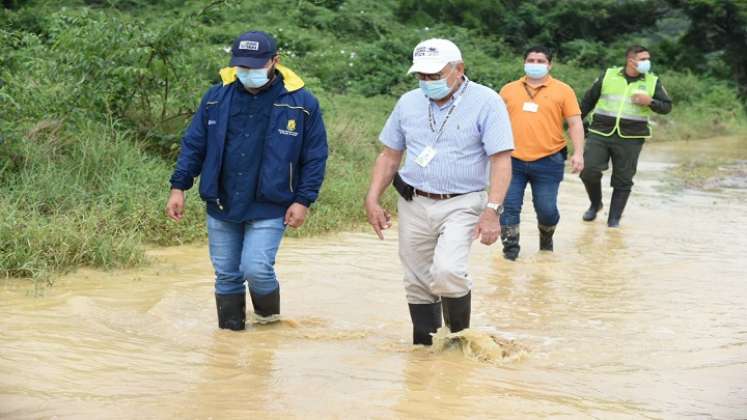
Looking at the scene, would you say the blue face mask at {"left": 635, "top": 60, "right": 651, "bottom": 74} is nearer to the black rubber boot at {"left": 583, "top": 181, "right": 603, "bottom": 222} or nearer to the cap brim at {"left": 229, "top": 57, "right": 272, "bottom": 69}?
the black rubber boot at {"left": 583, "top": 181, "right": 603, "bottom": 222}

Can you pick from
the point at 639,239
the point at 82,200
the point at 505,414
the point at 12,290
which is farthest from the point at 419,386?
the point at 639,239

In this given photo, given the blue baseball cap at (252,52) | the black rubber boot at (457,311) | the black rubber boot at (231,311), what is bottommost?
the black rubber boot at (231,311)

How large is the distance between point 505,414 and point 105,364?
78.0 inches

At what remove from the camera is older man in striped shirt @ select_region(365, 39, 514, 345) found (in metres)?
5.74

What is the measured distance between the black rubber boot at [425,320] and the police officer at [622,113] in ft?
16.5

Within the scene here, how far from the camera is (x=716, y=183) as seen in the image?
1591cm

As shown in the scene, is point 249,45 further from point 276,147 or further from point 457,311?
point 457,311

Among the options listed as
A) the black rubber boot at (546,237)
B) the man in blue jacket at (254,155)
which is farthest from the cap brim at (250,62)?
the black rubber boot at (546,237)

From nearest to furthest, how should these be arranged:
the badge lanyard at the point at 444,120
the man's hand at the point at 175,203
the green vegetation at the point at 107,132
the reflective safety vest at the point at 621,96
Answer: the badge lanyard at the point at 444,120
the man's hand at the point at 175,203
the green vegetation at the point at 107,132
the reflective safety vest at the point at 621,96

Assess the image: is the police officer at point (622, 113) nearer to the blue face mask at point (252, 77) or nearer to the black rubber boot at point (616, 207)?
the black rubber boot at point (616, 207)

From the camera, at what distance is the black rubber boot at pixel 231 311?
6.39 metres

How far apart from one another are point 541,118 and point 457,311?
3446 mm

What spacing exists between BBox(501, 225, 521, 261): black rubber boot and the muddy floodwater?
133 mm

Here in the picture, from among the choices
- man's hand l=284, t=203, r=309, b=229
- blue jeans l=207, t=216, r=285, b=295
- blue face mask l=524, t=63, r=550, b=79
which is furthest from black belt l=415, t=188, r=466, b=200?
blue face mask l=524, t=63, r=550, b=79
